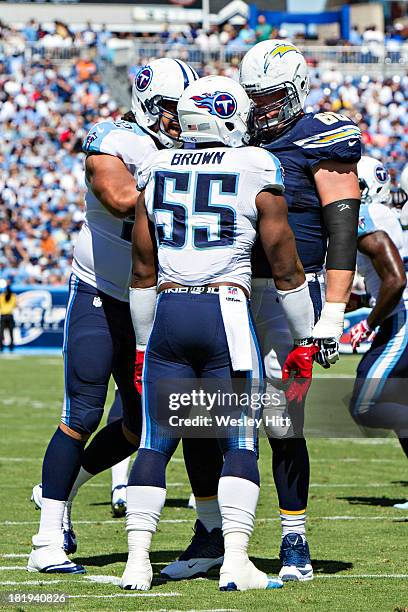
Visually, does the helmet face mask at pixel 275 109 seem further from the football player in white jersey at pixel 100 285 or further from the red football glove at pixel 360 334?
the red football glove at pixel 360 334

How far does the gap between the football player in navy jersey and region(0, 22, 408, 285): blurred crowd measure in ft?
59.6

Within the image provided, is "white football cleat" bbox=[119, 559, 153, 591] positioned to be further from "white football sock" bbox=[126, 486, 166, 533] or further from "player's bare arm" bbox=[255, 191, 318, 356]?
"player's bare arm" bbox=[255, 191, 318, 356]

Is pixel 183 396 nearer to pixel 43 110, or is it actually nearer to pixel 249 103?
pixel 249 103

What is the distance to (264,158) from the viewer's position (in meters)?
4.46

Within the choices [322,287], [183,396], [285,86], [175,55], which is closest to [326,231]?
[322,287]

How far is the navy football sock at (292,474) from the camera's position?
4.81m

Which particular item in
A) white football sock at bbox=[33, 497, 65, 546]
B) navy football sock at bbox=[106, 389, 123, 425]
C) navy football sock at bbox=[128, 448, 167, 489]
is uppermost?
navy football sock at bbox=[128, 448, 167, 489]

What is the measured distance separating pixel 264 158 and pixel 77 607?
5.32 feet

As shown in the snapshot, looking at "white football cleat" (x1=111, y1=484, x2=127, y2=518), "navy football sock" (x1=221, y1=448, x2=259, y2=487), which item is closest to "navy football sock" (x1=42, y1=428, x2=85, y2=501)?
"navy football sock" (x1=221, y1=448, x2=259, y2=487)

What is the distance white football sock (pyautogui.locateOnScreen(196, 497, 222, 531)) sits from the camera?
5.07m

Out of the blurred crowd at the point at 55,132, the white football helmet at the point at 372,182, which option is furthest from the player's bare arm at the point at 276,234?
the blurred crowd at the point at 55,132

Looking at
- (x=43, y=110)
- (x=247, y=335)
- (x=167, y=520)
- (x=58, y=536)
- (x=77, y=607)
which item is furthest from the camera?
(x=43, y=110)

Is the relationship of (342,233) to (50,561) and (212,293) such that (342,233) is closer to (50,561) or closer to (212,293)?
(212,293)

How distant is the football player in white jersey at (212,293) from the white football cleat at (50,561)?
465 mm
